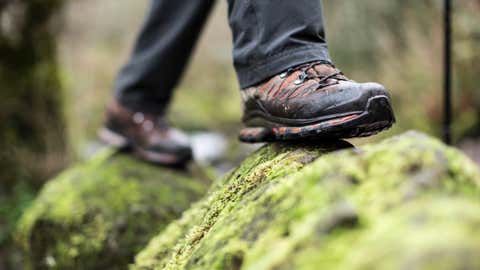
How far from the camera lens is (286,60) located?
5.45 feet

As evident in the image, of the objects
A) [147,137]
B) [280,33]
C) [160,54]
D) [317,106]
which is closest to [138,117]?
[147,137]

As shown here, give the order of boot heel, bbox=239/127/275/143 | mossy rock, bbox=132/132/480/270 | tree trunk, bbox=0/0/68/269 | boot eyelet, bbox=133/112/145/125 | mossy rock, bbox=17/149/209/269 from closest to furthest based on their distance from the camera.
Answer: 1. mossy rock, bbox=132/132/480/270
2. boot heel, bbox=239/127/275/143
3. mossy rock, bbox=17/149/209/269
4. boot eyelet, bbox=133/112/145/125
5. tree trunk, bbox=0/0/68/269

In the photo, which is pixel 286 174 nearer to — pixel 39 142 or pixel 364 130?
pixel 364 130

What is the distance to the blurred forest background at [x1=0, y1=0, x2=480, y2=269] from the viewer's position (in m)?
4.14

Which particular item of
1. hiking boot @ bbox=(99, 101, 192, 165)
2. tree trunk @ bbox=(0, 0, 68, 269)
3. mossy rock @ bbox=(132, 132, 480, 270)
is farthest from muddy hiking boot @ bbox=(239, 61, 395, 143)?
tree trunk @ bbox=(0, 0, 68, 269)

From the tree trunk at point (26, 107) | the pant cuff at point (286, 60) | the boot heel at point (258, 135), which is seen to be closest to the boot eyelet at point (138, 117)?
the boot heel at point (258, 135)

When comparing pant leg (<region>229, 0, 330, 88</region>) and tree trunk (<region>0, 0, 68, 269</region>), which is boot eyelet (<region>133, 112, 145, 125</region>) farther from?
tree trunk (<region>0, 0, 68, 269</region>)

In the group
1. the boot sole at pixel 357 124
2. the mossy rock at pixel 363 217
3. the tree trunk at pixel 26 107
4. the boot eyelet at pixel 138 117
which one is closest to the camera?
the mossy rock at pixel 363 217

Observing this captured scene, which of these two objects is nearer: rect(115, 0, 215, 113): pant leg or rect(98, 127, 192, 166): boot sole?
rect(115, 0, 215, 113): pant leg

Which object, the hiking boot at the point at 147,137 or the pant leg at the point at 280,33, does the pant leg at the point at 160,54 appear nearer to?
the hiking boot at the point at 147,137

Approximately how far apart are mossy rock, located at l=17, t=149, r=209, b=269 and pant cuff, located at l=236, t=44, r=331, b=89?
Result: 116 centimetres

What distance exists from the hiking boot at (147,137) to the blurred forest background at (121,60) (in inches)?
56.9

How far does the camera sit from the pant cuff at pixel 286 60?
5.41ft

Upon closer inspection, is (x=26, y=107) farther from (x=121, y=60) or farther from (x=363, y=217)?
(x=121, y=60)
